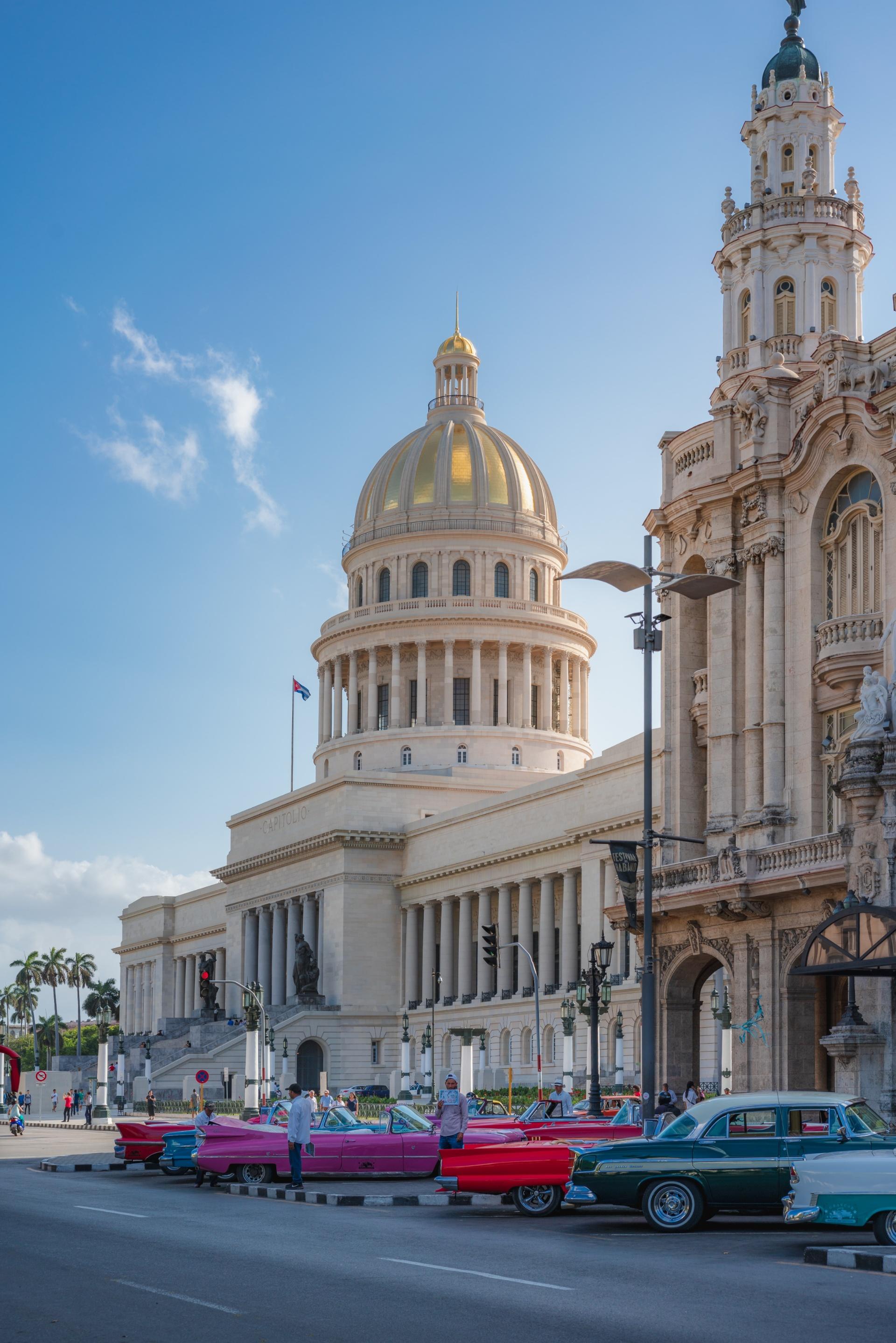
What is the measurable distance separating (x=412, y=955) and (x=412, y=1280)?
81762 mm

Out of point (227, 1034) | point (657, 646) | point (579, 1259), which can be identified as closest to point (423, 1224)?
point (579, 1259)

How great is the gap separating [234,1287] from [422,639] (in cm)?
9784

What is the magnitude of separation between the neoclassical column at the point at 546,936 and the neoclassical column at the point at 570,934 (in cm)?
154

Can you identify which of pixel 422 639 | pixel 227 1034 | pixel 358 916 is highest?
pixel 422 639

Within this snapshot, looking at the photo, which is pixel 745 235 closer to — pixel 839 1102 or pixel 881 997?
pixel 881 997

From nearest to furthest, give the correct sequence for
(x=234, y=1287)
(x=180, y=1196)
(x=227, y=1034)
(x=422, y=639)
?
(x=234, y=1287) < (x=180, y=1196) < (x=227, y=1034) < (x=422, y=639)

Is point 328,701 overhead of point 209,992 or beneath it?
overhead

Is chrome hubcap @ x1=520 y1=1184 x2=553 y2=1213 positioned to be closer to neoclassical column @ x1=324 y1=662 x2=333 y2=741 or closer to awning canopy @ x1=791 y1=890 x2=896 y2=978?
awning canopy @ x1=791 y1=890 x2=896 y2=978

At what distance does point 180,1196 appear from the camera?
1113 inches

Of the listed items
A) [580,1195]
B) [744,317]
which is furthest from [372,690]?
[580,1195]

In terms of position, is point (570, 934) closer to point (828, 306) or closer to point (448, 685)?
point (448, 685)

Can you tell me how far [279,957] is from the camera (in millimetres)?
106000

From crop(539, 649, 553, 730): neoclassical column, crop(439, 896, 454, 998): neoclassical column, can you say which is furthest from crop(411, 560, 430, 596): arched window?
crop(439, 896, 454, 998): neoclassical column

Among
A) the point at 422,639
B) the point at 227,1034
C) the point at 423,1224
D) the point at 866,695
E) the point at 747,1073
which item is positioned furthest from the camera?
the point at 422,639
